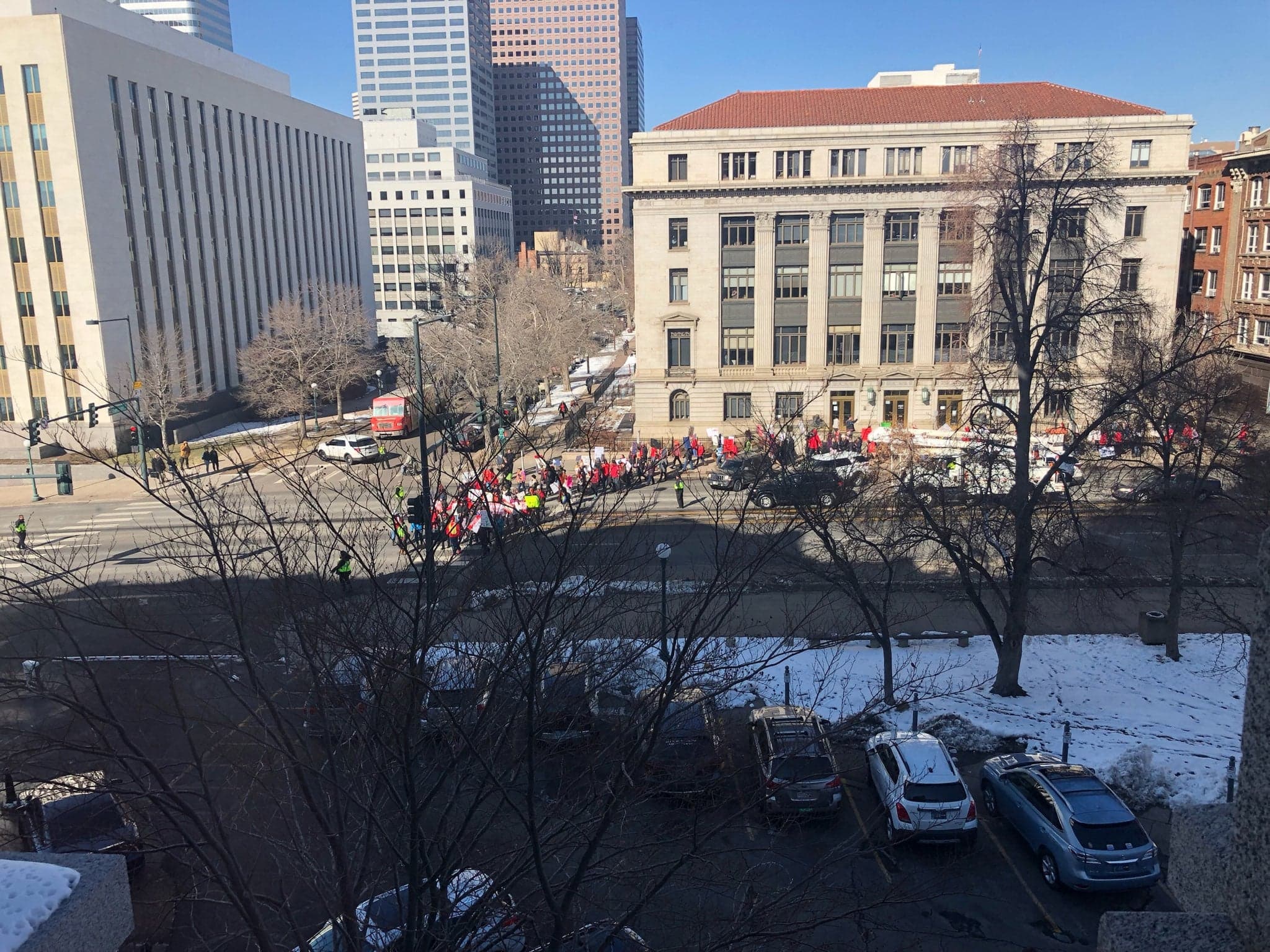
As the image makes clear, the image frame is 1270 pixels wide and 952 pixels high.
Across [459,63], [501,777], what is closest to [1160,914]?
[501,777]

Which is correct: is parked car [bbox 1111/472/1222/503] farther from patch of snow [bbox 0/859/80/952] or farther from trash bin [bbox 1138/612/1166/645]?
patch of snow [bbox 0/859/80/952]

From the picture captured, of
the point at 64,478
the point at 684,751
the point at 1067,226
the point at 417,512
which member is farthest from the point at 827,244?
the point at 417,512

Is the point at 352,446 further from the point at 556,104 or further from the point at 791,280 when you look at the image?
the point at 556,104

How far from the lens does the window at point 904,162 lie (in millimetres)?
44812

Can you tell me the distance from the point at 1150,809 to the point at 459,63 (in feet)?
590

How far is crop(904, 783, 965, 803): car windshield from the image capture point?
506 inches

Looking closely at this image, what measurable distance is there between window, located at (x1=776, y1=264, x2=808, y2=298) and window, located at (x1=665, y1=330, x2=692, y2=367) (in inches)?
200

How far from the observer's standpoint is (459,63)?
169m

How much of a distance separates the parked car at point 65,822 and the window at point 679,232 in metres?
38.6

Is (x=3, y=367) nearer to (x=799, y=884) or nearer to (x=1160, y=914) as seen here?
(x=799, y=884)

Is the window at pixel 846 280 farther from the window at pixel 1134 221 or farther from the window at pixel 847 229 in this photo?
the window at pixel 1134 221

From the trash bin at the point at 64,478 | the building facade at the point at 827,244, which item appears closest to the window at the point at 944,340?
the building facade at the point at 827,244

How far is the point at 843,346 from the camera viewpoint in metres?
47.0

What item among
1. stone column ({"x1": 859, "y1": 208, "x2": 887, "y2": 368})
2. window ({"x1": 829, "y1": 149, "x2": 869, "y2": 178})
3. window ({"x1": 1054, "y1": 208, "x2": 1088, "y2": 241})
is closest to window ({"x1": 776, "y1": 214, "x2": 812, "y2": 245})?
window ({"x1": 829, "y1": 149, "x2": 869, "y2": 178})
